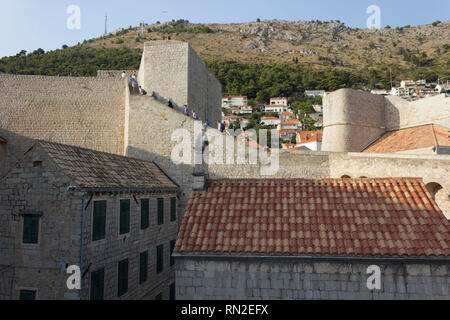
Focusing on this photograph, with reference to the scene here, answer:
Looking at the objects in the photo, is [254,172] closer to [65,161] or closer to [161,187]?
[161,187]

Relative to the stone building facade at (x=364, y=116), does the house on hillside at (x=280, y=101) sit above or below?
above

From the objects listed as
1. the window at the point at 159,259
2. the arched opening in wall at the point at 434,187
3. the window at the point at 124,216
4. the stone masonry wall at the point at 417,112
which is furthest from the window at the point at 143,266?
the stone masonry wall at the point at 417,112

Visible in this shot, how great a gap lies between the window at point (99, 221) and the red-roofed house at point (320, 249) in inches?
116

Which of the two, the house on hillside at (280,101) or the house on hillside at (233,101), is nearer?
the house on hillside at (233,101)

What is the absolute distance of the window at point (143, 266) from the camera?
12367 mm

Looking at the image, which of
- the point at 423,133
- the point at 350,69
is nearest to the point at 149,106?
the point at 423,133

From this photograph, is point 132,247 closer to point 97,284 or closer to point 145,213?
point 145,213

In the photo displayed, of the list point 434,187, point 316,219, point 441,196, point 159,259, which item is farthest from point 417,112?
point 159,259

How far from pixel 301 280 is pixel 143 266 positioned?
23.7 ft

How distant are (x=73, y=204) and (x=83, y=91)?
50.8ft

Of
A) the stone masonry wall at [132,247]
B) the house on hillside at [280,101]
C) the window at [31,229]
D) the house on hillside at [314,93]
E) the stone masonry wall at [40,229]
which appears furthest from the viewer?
the house on hillside at [280,101]

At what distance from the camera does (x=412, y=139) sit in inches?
890

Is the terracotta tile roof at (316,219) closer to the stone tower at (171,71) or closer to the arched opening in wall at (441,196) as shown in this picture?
the arched opening in wall at (441,196)

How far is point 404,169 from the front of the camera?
1702 centimetres
